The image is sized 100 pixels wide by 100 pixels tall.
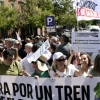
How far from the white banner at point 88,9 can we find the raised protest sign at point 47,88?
9.18 ft

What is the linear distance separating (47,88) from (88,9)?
9.71 feet

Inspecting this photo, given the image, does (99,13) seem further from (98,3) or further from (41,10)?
(41,10)

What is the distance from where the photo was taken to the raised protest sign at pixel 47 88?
4.52 metres

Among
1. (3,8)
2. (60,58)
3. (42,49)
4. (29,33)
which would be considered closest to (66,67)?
(60,58)

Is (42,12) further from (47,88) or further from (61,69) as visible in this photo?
(47,88)

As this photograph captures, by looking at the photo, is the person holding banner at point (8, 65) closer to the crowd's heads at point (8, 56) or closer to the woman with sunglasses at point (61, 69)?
the crowd's heads at point (8, 56)

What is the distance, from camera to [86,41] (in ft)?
24.8

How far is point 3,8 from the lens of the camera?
37219 millimetres

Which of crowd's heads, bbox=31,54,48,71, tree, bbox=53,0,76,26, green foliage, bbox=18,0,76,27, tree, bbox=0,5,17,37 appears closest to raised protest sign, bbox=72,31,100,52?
crowd's heads, bbox=31,54,48,71

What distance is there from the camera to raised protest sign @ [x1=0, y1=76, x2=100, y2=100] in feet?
14.8

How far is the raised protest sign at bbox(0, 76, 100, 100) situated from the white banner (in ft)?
9.18

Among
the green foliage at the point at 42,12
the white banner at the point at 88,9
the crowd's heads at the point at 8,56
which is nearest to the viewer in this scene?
the crowd's heads at the point at 8,56

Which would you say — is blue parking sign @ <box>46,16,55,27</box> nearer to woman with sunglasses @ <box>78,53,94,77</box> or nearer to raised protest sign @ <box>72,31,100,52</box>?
raised protest sign @ <box>72,31,100,52</box>

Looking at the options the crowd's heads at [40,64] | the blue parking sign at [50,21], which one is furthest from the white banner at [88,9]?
the blue parking sign at [50,21]
